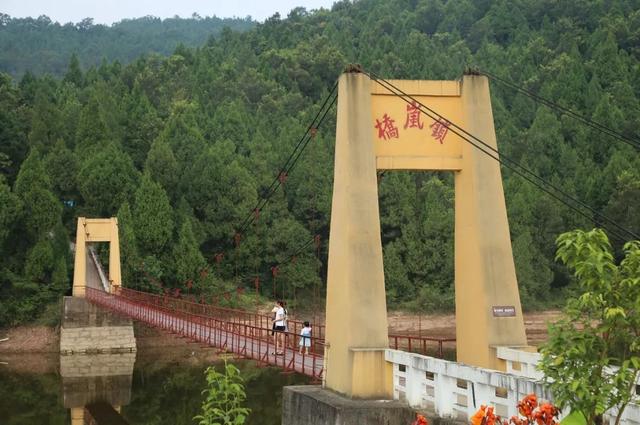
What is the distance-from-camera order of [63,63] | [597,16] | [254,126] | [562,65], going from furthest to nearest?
[63,63] → [597,16] → [562,65] → [254,126]

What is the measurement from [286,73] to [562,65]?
53.9 feet

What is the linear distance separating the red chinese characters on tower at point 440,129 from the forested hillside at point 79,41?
92.7 m

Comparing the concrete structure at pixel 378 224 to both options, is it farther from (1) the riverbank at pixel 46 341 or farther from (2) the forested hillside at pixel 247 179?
(1) the riverbank at pixel 46 341

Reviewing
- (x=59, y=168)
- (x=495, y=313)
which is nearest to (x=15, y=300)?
(x=59, y=168)

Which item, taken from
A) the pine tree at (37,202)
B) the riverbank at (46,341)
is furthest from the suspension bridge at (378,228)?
the pine tree at (37,202)

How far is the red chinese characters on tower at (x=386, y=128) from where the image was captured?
982 cm

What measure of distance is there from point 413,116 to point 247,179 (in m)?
23.6

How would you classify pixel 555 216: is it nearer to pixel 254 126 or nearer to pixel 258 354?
pixel 254 126

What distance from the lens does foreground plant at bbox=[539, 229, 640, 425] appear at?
434 centimetres

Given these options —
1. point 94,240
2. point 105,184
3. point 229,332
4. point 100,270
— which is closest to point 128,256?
point 94,240

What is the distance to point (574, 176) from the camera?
35969 millimetres

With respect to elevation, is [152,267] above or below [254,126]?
below

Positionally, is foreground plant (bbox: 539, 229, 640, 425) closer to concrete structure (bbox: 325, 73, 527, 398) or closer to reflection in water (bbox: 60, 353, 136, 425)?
concrete structure (bbox: 325, 73, 527, 398)

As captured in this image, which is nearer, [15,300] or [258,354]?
[258,354]
